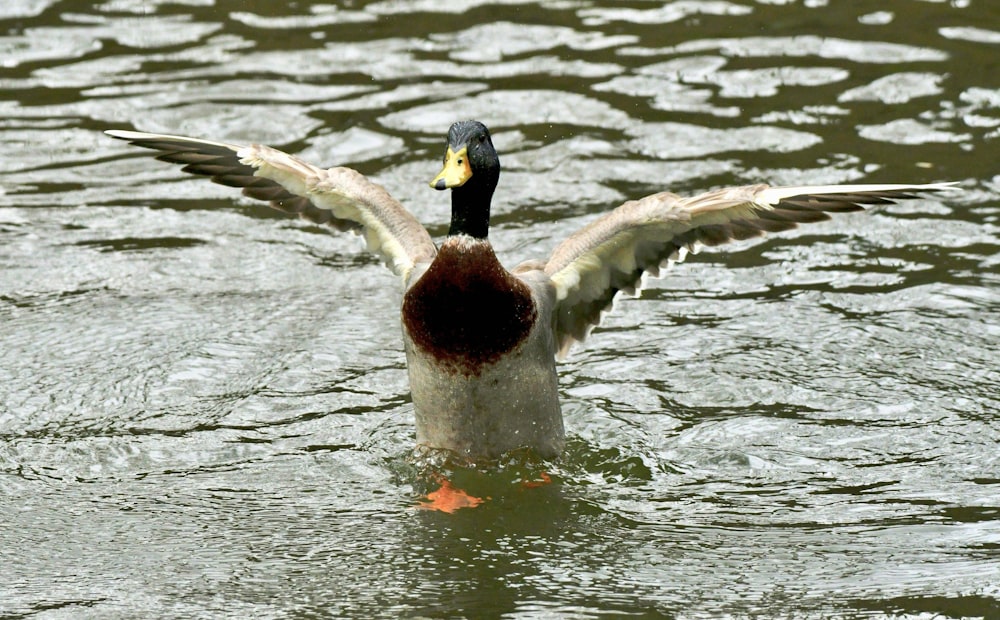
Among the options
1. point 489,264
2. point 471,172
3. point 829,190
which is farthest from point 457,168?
point 829,190

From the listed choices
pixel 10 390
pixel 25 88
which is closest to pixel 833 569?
pixel 10 390

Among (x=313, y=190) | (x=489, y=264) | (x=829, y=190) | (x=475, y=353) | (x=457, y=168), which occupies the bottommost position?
(x=475, y=353)

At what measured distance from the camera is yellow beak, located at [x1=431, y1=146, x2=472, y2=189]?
21.0 feet

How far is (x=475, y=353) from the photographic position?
21.6 feet

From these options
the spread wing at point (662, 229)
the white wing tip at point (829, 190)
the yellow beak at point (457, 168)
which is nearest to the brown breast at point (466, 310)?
the yellow beak at point (457, 168)

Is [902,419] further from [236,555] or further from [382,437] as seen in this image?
[236,555]

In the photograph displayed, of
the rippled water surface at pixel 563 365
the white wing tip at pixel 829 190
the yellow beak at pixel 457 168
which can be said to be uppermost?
the yellow beak at pixel 457 168

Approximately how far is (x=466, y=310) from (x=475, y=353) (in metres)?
0.19

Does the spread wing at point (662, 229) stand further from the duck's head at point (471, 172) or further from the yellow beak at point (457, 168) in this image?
the yellow beak at point (457, 168)

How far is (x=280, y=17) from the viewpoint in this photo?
1333cm

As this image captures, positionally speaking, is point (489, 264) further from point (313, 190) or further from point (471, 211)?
point (313, 190)

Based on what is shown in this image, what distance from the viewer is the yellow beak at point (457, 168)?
641 centimetres

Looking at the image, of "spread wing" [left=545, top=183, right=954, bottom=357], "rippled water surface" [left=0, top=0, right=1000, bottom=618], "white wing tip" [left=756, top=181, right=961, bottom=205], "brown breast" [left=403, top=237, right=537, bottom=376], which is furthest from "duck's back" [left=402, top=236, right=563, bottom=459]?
"white wing tip" [left=756, top=181, right=961, bottom=205]

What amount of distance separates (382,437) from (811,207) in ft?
7.51
